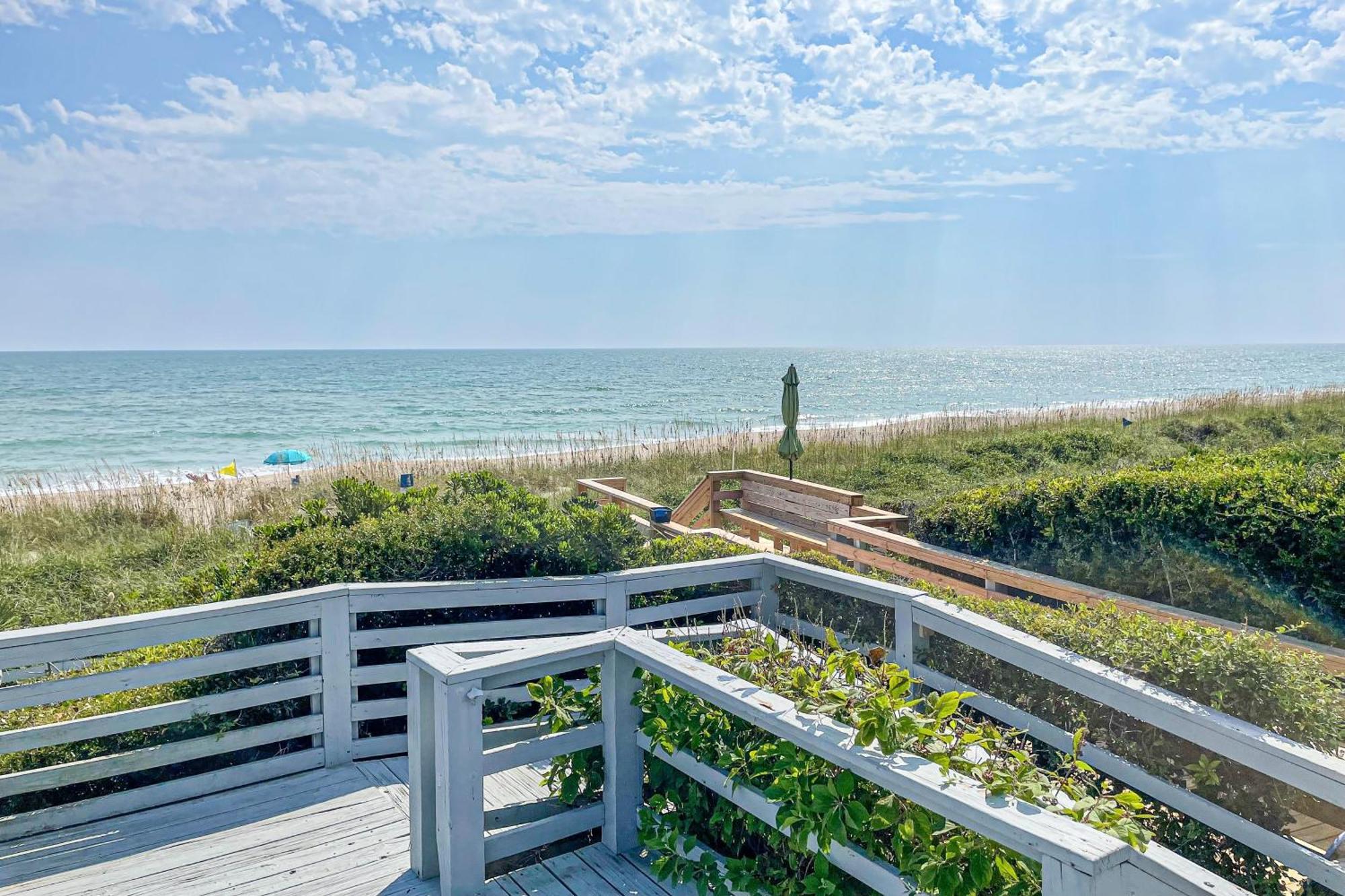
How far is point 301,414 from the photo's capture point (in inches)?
1483

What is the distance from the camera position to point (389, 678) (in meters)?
3.57

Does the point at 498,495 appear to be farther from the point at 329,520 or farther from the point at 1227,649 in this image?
the point at 1227,649

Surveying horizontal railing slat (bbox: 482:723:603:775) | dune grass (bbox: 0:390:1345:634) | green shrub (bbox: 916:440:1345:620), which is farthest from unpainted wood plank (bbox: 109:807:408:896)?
green shrub (bbox: 916:440:1345:620)

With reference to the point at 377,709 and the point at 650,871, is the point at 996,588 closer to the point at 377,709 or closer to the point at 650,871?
the point at 650,871

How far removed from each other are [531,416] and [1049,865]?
36.6 meters

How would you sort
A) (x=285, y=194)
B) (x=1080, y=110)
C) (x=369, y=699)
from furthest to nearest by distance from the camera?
(x=285, y=194), (x=1080, y=110), (x=369, y=699)

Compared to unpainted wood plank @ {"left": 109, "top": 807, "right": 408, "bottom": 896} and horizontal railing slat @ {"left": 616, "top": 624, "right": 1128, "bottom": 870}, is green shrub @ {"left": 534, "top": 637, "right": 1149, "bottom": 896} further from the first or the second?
unpainted wood plank @ {"left": 109, "top": 807, "right": 408, "bottom": 896}

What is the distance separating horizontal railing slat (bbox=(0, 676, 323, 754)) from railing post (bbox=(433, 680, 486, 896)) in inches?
49.4

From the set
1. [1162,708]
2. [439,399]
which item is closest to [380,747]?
[1162,708]

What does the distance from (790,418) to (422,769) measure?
8527 millimetres

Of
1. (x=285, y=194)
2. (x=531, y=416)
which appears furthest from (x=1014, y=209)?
(x=285, y=194)

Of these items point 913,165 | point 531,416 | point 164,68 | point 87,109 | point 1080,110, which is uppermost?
point 87,109

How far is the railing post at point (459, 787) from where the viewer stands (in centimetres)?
236

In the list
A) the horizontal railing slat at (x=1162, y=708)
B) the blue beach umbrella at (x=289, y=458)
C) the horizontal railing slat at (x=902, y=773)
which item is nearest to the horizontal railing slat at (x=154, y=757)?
the horizontal railing slat at (x=902, y=773)
